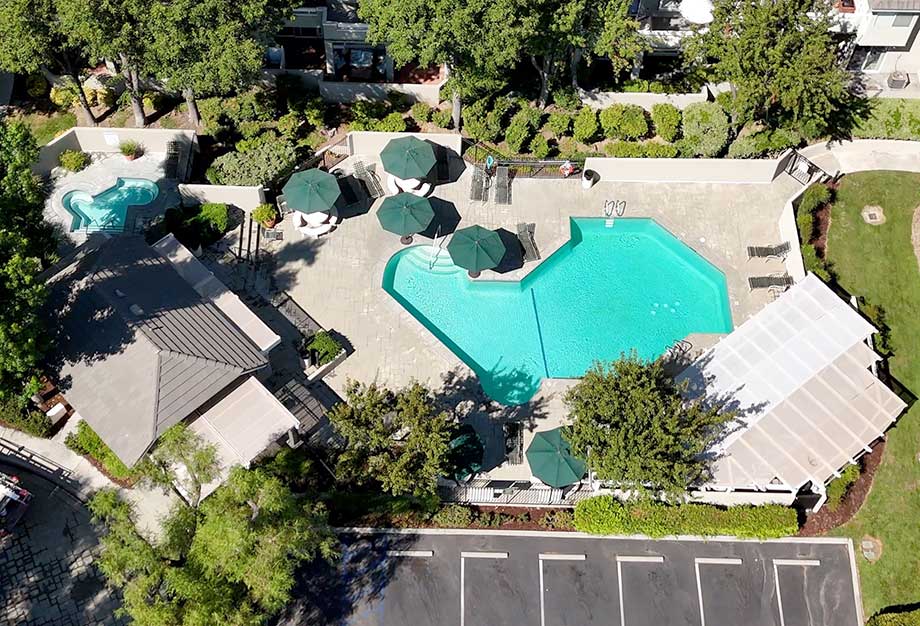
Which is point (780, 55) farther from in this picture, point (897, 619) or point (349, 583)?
point (349, 583)

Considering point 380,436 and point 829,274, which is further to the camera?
point 829,274

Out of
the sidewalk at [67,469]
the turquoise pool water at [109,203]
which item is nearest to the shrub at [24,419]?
the sidewalk at [67,469]

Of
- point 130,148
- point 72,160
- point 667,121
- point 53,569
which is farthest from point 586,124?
point 53,569

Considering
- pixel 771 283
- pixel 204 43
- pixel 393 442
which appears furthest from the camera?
pixel 771 283

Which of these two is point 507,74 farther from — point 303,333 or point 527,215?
point 303,333

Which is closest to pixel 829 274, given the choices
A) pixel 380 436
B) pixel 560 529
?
pixel 560 529

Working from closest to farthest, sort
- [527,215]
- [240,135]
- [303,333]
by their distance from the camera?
[303,333]
[527,215]
[240,135]
